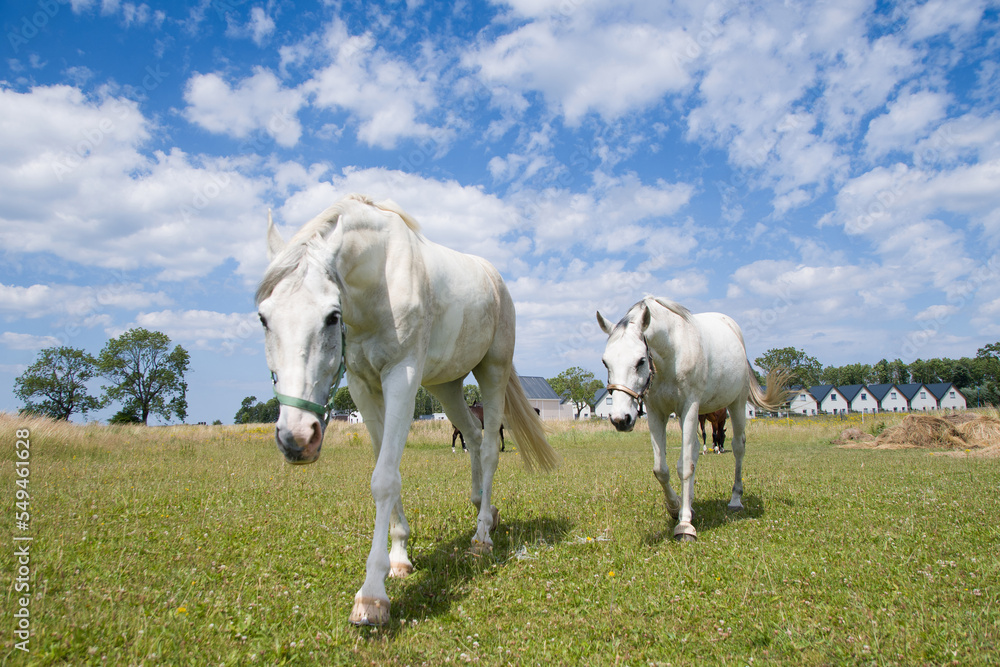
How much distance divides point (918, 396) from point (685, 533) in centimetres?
10055

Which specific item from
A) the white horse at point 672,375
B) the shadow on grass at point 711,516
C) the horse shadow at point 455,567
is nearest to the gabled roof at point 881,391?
the shadow on grass at point 711,516

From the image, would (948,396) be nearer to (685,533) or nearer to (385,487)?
(685,533)

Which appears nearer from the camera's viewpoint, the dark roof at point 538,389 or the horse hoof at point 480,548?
the horse hoof at point 480,548

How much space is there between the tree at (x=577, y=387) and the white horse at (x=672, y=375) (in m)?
85.5

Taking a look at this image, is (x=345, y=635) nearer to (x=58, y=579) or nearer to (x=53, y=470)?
(x=58, y=579)

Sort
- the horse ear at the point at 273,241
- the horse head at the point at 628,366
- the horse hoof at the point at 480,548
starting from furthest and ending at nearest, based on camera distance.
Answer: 1. the horse head at the point at 628,366
2. the horse hoof at the point at 480,548
3. the horse ear at the point at 273,241

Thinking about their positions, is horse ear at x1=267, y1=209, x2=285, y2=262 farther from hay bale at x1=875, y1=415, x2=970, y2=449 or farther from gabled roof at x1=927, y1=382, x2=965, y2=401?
gabled roof at x1=927, y1=382, x2=965, y2=401

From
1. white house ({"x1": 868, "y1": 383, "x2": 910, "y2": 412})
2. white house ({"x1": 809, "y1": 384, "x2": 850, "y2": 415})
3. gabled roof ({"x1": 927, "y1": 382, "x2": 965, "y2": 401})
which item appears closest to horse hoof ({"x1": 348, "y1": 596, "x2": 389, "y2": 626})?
white house ({"x1": 809, "y1": 384, "x2": 850, "y2": 415})

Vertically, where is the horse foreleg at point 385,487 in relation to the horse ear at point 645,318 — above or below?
below

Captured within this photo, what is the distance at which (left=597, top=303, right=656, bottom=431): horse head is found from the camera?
4598mm

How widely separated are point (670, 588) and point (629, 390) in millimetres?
1688

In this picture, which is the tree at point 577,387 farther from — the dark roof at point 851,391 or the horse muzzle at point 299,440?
the horse muzzle at point 299,440

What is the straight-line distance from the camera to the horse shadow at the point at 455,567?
3328mm

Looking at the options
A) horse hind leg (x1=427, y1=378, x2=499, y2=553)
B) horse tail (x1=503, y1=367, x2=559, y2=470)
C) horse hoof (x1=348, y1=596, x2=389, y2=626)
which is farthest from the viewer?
horse tail (x1=503, y1=367, x2=559, y2=470)
